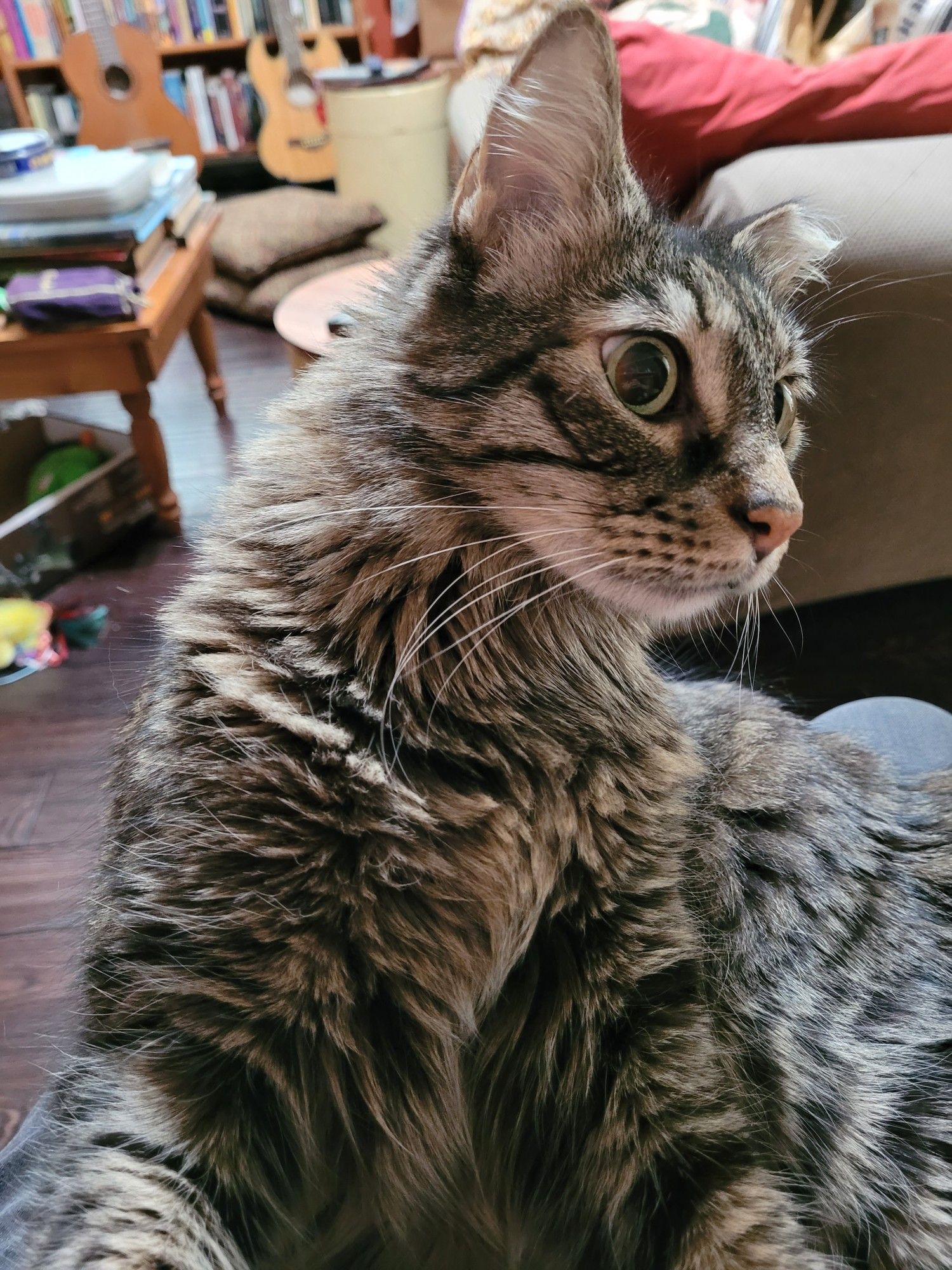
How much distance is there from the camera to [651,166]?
6.32 ft

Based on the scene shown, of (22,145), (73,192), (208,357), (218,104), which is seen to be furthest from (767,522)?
(218,104)

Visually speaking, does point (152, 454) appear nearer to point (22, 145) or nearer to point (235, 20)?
point (22, 145)

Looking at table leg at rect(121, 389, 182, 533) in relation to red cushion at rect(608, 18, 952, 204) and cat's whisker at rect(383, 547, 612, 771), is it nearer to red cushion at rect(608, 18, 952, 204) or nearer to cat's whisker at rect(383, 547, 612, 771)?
red cushion at rect(608, 18, 952, 204)

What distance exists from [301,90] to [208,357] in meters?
2.49

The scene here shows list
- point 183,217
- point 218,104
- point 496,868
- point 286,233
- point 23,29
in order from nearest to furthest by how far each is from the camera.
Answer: point 496,868 < point 183,217 < point 286,233 < point 23,29 < point 218,104

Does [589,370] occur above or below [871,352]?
above

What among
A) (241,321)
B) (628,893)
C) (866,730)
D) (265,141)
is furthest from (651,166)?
(265,141)

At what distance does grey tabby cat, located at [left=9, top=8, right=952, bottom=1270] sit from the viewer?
83 cm

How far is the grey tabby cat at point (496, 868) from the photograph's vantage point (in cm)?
83

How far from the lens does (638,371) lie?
0.91 metres

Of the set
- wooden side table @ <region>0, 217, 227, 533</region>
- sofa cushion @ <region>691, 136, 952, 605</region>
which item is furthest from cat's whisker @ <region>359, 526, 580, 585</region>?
wooden side table @ <region>0, 217, 227, 533</region>

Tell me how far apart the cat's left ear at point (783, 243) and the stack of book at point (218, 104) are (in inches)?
198

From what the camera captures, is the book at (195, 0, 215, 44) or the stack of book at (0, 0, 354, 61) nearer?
the stack of book at (0, 0, 354, 61)

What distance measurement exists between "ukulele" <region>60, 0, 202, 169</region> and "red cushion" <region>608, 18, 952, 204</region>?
3.66 meters
